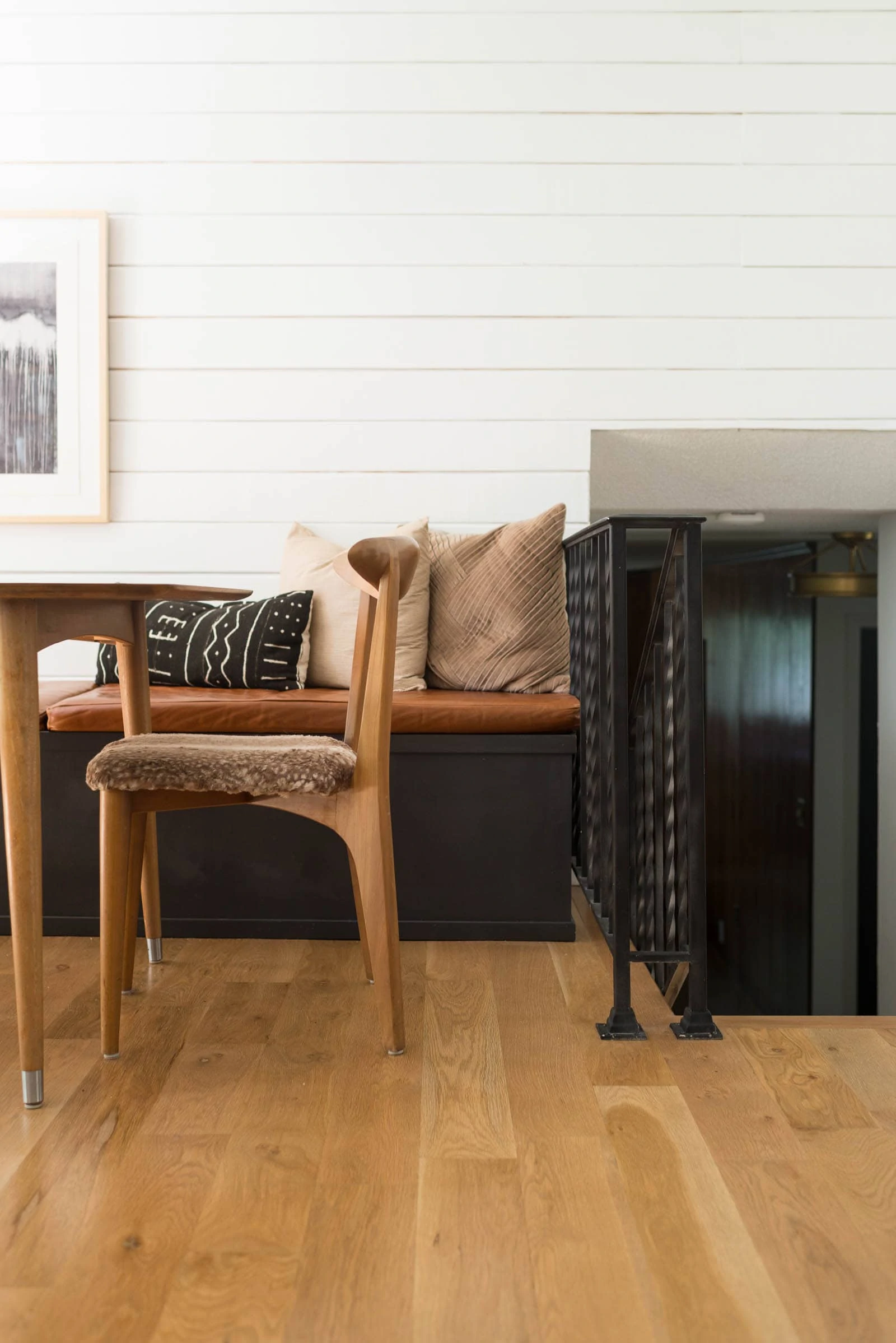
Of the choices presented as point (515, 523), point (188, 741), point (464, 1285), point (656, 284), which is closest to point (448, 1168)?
point (464, 1285)

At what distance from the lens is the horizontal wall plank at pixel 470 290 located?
128 inches

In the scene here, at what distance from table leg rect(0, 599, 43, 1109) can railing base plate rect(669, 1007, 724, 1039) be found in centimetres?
103

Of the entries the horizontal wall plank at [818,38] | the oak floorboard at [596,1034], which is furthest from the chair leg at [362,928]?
the horizontal wall plank at [818,38]

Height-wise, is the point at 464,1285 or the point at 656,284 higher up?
the point at 656,284

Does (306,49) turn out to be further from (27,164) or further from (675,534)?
(675,534)

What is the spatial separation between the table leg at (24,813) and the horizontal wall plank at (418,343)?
1.90 meters

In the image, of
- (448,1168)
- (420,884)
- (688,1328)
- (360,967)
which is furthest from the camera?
(420,884)

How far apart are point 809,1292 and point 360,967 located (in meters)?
1.23

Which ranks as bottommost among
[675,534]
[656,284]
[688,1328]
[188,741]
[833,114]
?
[688,1328]

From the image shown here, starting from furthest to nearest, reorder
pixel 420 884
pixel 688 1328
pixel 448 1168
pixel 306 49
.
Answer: pixel 306 49
pixel 420 884
pixel 448 1168
pixel 688 1328

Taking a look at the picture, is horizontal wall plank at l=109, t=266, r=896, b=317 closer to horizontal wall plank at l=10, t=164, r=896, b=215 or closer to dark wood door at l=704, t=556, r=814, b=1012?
horizontal wall plank at l=10, t=164, r=896, b=215

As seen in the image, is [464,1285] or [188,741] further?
[188,741]

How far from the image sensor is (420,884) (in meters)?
2.46

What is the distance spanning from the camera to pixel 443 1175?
1386 mm
